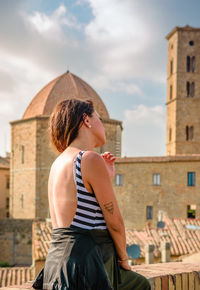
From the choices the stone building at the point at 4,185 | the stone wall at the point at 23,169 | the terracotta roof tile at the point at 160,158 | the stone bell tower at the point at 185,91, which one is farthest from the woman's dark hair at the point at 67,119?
the stone building at the point at 4,185

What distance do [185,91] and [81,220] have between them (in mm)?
41223

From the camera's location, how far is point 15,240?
90.8 ft

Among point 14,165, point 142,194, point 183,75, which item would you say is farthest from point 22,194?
point 183,75

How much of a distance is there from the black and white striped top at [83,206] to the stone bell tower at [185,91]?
130ft

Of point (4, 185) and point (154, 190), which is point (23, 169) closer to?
point (154, 190)

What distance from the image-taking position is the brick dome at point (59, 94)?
32188mm

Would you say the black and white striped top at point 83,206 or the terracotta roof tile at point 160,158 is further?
the terracotta roof tile at point 160,158

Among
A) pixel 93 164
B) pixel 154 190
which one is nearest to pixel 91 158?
pixel 93 164

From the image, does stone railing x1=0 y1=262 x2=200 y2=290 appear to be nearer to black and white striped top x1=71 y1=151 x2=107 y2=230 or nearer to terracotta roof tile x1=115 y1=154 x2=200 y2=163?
black and white striped top x1=71 y1=151 x2=107 y2=230

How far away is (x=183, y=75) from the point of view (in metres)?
41.9

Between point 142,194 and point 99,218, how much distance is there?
25.2 m

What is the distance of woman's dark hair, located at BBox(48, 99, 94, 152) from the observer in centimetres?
253

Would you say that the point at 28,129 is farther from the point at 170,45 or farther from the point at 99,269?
the point at 99,269

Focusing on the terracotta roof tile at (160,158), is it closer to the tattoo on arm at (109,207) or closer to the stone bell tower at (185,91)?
the stone bell tower at (185,91)
